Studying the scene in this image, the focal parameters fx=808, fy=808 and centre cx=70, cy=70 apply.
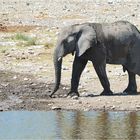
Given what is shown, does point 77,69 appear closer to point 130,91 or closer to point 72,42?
point 72,42

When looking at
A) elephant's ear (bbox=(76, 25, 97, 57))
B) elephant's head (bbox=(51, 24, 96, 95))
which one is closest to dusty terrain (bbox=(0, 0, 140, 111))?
elephant's head (bbox=(51, 24, 96, 95))

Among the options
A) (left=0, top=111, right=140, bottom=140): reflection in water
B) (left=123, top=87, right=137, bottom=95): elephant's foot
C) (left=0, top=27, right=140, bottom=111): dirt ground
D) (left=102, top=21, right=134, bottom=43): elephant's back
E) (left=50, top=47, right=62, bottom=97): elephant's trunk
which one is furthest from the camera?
(left=123, top=87, right=137, bottom=95): elephant's foot

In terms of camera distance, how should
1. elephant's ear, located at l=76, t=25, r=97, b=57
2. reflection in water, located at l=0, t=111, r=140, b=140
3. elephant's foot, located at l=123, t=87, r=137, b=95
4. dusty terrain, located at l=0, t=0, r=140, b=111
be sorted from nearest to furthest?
reflection in water, located at l=0, t=111, r=140, b=140 → dusty terrain, located at l=0, t=0, r=140, b=111 → elephant's ear, located at l=76, t=25, r=97, b=57 → elephant's foot, located at l=123, t=87, r=137, b=95

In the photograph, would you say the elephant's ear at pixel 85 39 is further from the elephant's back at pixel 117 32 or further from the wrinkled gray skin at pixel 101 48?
the elephant's back at pixel 117 32

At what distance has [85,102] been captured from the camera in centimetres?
1745

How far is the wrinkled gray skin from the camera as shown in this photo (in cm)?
1833

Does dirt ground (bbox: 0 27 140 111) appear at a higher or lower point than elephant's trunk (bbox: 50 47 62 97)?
lower

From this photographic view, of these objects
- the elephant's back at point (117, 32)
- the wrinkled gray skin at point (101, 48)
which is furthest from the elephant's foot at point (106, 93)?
the elephant's back at point (117, 32)

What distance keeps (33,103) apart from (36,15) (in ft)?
77.3

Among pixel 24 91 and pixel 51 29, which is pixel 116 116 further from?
pixel 51 29

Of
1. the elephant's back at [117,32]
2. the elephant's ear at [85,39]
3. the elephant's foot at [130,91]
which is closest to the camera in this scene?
the elephant's ear at [85,39]

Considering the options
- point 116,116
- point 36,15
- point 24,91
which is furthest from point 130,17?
point 116,116

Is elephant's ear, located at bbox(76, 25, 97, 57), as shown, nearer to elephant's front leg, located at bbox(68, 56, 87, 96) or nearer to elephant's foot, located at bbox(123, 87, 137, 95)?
elephant's front leg, located at bbox(68, 56, 87, 96)

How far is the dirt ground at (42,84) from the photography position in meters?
17.2
